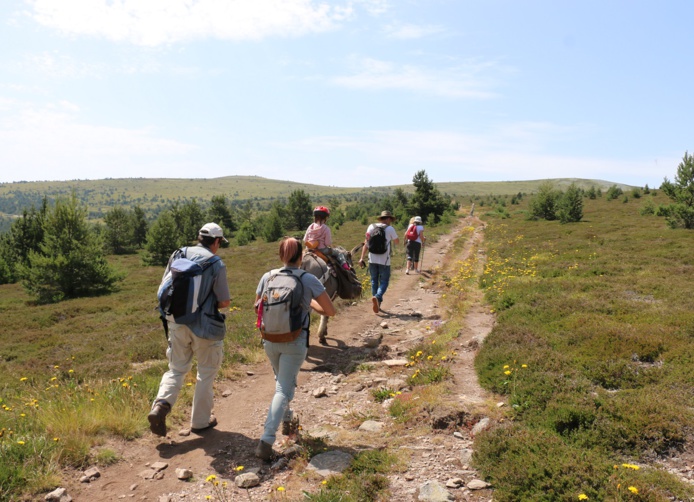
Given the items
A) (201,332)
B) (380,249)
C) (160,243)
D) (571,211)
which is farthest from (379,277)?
(160,243)

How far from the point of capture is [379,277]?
39.0ft

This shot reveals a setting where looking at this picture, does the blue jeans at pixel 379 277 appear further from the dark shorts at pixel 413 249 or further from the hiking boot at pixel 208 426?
the hiking boot at pixel 208 426

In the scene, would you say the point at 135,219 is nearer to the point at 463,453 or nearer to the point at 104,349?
the point at 104,349

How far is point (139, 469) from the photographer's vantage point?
4.93m

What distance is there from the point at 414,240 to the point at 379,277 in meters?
6.09

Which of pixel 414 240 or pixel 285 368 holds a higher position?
pixel 414 240

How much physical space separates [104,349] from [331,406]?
37.6ft

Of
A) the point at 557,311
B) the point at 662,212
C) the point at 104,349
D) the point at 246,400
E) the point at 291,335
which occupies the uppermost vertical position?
the point at 662,212

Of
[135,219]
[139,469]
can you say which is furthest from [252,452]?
Answer: [135,219]

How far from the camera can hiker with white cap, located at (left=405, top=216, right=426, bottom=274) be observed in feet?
56.3

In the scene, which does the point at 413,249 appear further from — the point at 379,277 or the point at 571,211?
the point at 571,211

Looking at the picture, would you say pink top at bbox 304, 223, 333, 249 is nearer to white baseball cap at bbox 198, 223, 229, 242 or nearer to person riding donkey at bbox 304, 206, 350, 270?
person riding donkey at bbox 304, 206, 350, 270

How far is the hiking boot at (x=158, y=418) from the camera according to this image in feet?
17.2

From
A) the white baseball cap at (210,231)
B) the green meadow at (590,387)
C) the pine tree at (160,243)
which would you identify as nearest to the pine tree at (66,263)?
the pine tree at (160,243)
